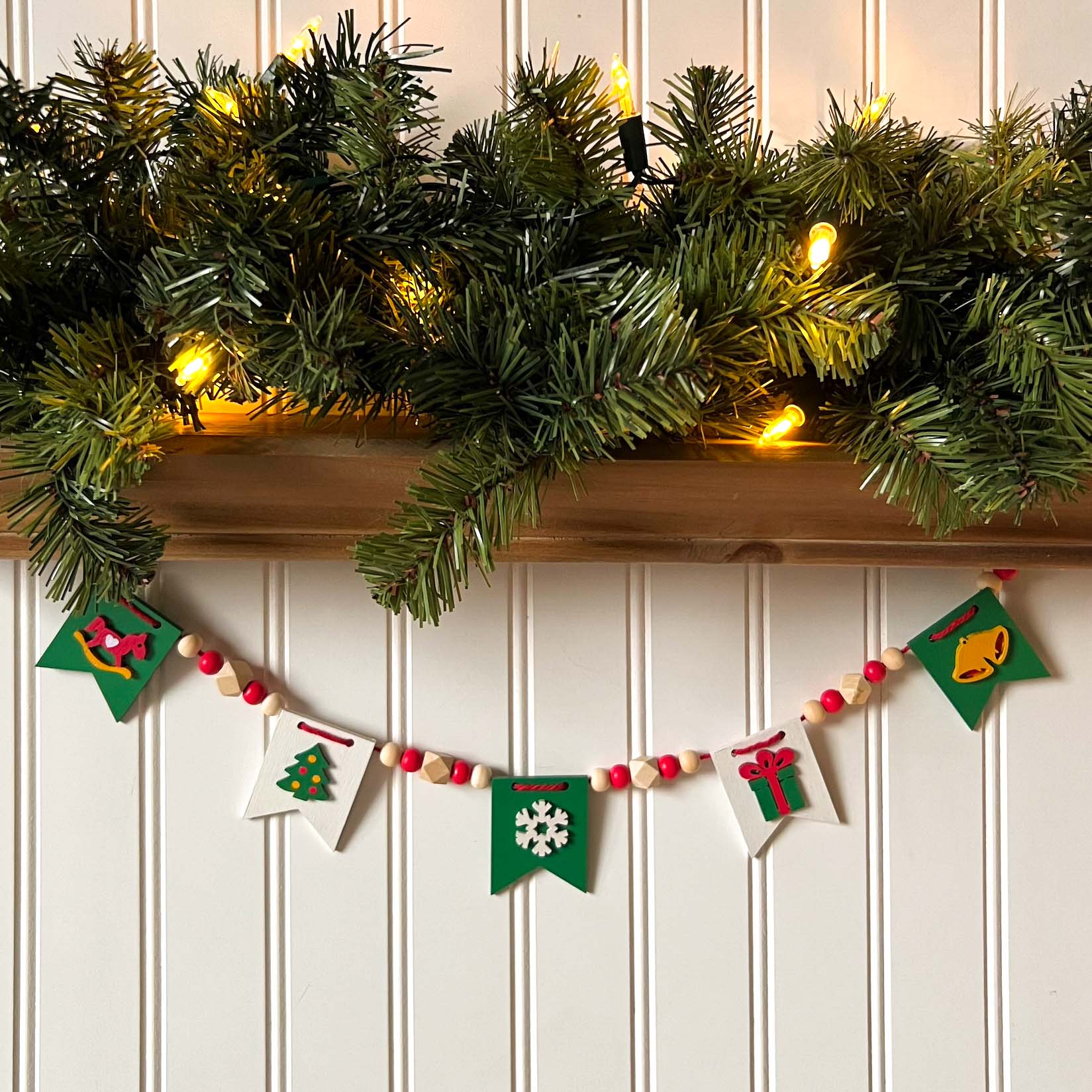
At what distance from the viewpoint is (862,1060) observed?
0.79 m

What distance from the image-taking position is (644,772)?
30.0 inches

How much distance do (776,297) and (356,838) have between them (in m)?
0.52

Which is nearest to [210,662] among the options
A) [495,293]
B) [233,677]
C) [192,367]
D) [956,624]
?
[233,677]

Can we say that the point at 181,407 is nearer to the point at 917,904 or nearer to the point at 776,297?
the point at 776,297

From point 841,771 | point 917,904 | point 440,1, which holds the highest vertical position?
point 440,1

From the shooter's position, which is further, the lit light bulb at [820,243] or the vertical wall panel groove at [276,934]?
the vertical wall panel groove at [276,934]

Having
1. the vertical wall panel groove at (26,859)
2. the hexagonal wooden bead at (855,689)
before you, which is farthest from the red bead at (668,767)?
the vertical wall panel groove at (26,859)

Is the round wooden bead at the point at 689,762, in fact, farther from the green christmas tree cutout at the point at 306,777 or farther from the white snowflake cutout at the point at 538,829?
the green christmas tree cutout at the point at 306,777

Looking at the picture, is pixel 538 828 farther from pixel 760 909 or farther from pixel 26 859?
pixel 26 859

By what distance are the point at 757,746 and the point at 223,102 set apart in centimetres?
60

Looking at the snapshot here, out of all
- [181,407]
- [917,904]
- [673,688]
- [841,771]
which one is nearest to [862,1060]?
[917,904]

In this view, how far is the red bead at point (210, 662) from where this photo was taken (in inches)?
29.5

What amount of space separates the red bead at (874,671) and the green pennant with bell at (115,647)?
54 centimetres

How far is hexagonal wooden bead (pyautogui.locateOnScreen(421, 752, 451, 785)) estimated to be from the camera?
76 cm
